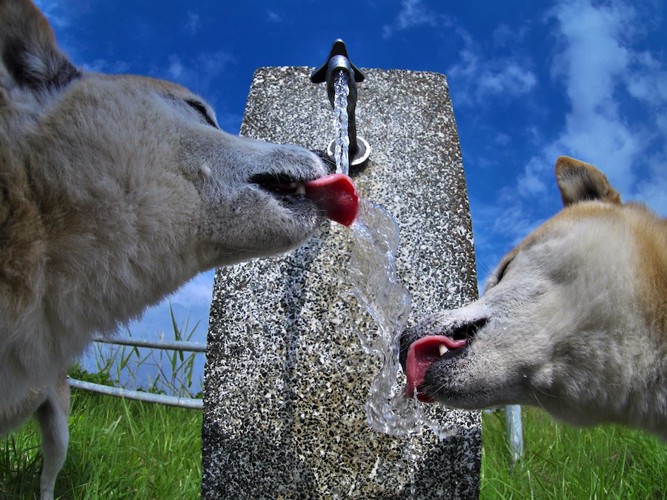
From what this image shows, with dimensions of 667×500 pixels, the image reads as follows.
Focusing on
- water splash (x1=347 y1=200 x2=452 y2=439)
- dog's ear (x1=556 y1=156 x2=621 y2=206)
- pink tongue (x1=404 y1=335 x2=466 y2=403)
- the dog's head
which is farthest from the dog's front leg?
dog's ear (x1=556 y1=156 x2=621 y2=206)

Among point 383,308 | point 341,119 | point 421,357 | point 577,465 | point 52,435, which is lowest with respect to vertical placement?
point 577,465

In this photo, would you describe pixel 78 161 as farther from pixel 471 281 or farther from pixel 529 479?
pixel 529 479

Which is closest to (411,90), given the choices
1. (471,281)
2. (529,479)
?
(471,281)

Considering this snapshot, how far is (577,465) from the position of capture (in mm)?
3191

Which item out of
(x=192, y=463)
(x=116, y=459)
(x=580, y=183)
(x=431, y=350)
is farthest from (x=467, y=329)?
(x=116, y=459)

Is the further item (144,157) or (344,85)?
(344,85)

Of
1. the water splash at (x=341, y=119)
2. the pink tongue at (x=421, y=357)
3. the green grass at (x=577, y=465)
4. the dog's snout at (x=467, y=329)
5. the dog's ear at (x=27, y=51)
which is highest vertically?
the water splash at (x=341, y=119)

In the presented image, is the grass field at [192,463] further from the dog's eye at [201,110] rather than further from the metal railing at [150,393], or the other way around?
the dog's eye at [201,110]

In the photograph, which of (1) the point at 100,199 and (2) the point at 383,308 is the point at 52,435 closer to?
(2) the point at 383,308

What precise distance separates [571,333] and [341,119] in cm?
161

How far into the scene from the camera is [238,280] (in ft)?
9.86

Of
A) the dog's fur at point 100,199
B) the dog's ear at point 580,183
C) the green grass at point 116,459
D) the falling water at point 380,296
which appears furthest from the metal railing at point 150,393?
the dog's ear at point 580,183

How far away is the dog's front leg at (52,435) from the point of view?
10.0 ft

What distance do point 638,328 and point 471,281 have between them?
3.62 ft
